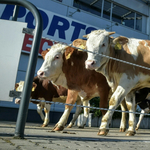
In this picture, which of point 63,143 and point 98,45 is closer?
point 63,143

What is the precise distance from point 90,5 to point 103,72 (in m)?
9.81

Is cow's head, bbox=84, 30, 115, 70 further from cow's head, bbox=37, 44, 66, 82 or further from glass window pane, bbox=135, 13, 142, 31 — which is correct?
glass window pane, bbox=135, 13, 142, 31

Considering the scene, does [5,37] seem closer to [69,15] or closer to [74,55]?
[74,55]

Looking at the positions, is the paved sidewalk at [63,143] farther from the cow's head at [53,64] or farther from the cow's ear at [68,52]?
the cow's ear at [68,52]

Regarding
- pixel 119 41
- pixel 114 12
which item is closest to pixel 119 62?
pixel 119 41

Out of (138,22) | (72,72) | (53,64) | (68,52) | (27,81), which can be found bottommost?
(27,81)

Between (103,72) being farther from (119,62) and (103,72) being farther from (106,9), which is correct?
(106,9)

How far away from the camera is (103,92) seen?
5.07 meters

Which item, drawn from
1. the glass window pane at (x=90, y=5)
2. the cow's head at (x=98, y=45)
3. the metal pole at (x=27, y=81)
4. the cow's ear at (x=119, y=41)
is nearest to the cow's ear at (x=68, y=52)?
the cow's head at (x=98, y=45)

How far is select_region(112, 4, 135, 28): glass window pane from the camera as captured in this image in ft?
46.4

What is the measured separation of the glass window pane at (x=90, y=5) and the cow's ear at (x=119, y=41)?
28.6 feet

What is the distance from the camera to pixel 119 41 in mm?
4500

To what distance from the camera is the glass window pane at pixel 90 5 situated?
1256 centimetres

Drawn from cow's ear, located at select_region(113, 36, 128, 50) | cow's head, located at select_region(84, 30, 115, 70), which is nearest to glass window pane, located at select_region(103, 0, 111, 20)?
cow's ear, located at select_region(113, 36, 128, 50)
